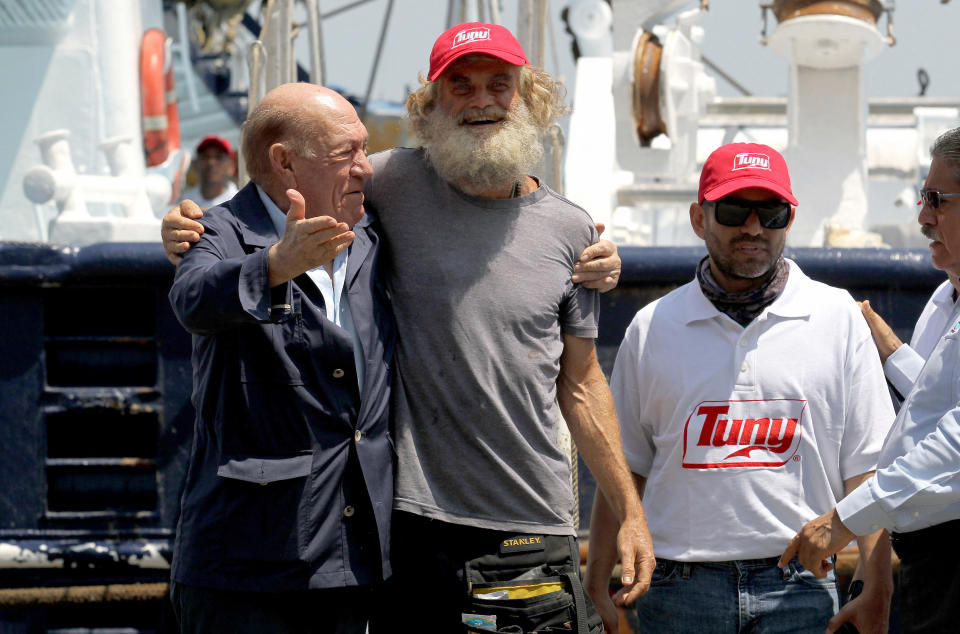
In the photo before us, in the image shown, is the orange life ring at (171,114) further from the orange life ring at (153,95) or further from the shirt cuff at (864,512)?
the shirt cuff at (864,512)

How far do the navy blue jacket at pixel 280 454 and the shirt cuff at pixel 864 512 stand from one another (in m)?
0.91

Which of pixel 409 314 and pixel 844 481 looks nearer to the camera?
pixel 409 314

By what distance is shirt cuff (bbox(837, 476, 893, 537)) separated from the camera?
2342 millimetres

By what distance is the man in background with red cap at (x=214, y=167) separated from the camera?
19.9 feet

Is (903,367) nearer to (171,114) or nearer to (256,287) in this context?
(256,287)

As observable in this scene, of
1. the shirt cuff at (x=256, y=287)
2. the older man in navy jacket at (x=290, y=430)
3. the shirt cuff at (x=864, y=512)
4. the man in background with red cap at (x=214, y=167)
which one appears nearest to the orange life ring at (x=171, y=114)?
the man in background with red cap at (x=214, y=167)

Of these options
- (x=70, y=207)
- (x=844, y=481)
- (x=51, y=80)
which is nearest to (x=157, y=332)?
(x=70, y=207)

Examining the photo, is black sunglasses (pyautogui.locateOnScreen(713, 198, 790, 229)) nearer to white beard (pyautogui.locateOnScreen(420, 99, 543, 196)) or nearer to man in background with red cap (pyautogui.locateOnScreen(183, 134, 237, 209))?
white beard (pyautogui.locateOnScreen(420, 99, 543, 196))

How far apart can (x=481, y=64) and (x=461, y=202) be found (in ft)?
0.98

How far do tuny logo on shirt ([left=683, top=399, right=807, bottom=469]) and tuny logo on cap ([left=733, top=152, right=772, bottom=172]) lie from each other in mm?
522

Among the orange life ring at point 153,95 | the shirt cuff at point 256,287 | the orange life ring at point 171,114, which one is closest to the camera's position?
the shirt cuff at point 256,287

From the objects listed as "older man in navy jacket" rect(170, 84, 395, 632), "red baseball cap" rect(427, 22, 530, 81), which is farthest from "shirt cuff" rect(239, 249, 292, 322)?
"red baseball cap" rect(427, 22, 530, 81)

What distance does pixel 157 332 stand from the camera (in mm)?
3666

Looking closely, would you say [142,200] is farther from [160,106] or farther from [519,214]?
[519,214]
